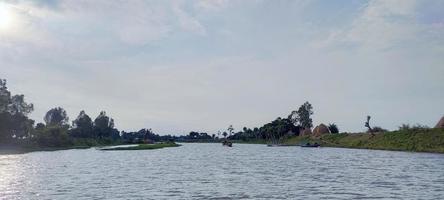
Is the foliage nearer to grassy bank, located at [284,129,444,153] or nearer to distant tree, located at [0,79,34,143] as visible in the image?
distant tree, located at [0,79,34,143]

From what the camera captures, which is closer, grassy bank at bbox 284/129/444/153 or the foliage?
grassy bank at bbox 284/129/444/153

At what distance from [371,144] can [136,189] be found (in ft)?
369

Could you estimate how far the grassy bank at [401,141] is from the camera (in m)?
115

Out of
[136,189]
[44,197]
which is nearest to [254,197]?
[136,189]

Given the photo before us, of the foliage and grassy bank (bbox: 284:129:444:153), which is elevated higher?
the foliage

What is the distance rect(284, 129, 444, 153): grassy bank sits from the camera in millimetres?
115131

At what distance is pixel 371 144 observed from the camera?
463 ft

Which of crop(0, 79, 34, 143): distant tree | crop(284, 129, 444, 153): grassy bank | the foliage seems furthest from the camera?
the foliage

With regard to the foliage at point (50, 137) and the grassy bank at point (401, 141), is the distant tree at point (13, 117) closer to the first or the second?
the foliage at point (50, 137)

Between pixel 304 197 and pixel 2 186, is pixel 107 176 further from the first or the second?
pixel 304 197

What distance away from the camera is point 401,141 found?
420ft

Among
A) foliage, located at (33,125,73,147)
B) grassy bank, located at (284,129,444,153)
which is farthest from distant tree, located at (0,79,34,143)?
grassy bank, located at (284,129,444,153)

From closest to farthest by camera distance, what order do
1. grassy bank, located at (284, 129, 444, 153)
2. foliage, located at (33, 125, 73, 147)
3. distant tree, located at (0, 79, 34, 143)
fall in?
grassy bank, located at (284, 129, 444, 153) → distant tree, located at (0, 79, 34, 143) → foliage, located at (33, 125, 73, 147)

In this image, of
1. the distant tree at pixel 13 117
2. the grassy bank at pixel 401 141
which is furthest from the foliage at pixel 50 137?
the grassy bank at pixel 401 141
